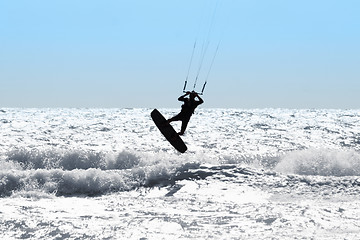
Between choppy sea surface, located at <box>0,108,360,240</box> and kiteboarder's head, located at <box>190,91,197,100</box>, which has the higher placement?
kiteboarder's head, located at <box>190,91,197,100</box>

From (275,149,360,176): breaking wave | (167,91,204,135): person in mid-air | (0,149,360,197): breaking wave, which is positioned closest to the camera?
(167,91,204,135): person in mid-air

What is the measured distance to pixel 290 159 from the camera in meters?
20.3

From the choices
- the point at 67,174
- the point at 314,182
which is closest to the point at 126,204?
the point at 67,174

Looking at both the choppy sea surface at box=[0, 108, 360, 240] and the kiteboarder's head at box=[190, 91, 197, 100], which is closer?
the choppy sea surface at box=[0, 108, 360, 240]

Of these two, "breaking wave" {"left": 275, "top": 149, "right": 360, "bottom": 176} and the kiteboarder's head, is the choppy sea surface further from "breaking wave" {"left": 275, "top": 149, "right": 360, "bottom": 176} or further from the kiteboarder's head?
the kiteboarder's head

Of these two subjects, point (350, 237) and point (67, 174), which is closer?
point (350, 237)

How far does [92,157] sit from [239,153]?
25.9 ft

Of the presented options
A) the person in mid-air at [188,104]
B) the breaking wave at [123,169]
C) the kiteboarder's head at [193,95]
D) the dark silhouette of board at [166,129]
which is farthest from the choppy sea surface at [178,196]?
the kiteboarder's head at [193,95]

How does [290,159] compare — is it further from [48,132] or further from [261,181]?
[48,132]

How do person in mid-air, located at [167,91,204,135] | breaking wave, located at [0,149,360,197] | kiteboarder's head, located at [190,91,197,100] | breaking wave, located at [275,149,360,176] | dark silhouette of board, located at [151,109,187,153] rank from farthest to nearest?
breaking wave, located at [275,149,360,176] → breaking wave, located at [0,149,360,197] → dark silhouette of board, located at [151,109,187,153] → person in mid-air, located at [167,91,204,135] → kiteboarder's head, located at [190,91,197,100]

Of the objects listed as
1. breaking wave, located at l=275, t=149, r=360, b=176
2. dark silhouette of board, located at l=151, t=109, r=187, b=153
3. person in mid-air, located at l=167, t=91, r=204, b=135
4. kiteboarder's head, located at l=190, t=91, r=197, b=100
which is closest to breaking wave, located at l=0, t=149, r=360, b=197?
breaking wave, located at l=275, t=149, r=360, b=176

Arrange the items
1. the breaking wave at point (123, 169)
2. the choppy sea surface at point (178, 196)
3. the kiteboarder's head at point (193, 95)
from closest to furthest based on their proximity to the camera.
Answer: the choppy sea surface at point (178, 196) < the kiteboarder's head at point (193, 95) < the breaking wave at point (123, 169)

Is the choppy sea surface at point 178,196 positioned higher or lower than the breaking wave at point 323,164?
lower

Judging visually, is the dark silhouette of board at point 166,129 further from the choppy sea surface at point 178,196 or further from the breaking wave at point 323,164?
the breaking wave at point 323,164
